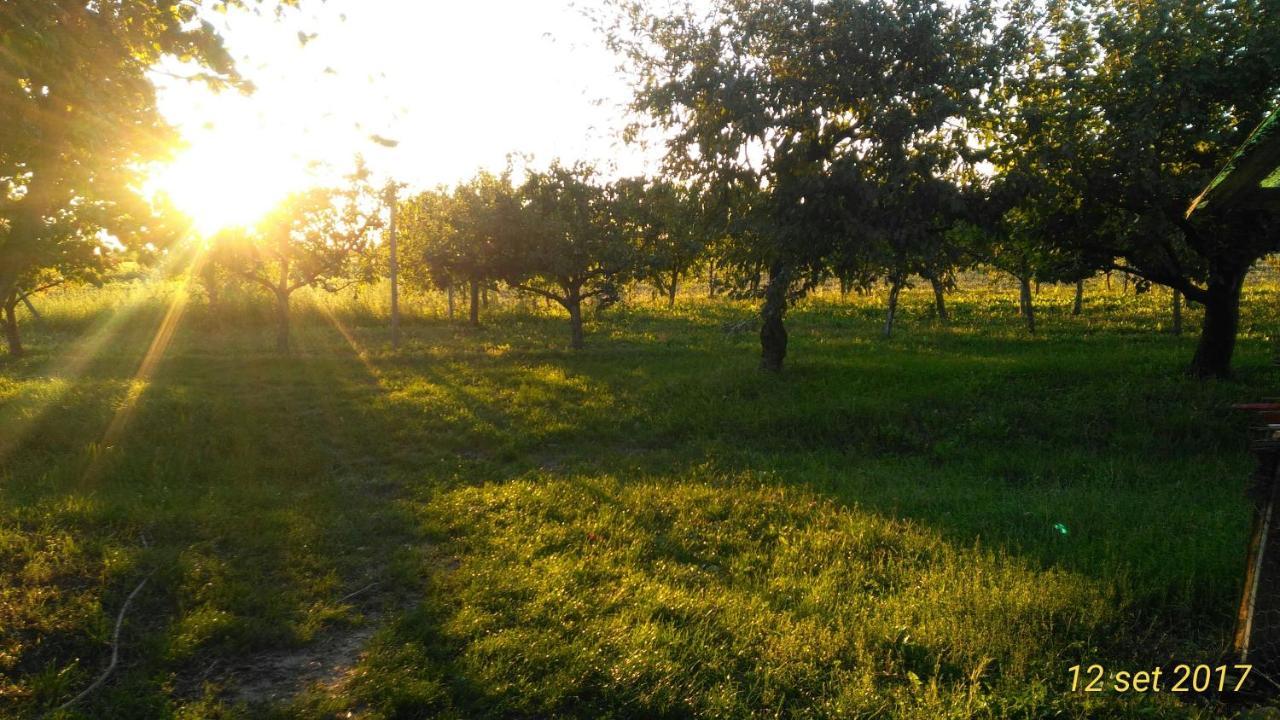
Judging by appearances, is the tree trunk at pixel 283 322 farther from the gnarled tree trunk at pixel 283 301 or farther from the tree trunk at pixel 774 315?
the tree trunk at pixel 774 315

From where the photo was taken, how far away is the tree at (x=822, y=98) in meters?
13.9

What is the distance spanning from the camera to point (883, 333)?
26297mm

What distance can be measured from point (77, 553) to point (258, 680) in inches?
126

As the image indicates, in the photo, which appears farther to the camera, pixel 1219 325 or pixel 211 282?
pixel 211 282

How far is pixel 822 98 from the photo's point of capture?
14.4 m

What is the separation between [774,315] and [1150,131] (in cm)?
743

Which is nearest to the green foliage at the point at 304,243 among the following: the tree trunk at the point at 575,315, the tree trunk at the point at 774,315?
the tree trunk at the point at 575,315

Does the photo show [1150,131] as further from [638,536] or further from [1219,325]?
[638,536]

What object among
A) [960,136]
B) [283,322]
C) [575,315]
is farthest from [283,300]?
[960,136]

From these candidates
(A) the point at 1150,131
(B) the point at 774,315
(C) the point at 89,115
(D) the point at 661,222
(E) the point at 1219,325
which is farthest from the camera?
(D) the point at 661,222

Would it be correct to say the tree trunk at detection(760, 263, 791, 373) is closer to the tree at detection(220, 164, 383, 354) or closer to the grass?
the grass

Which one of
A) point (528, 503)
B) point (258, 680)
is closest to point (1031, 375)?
point (528, 503)
